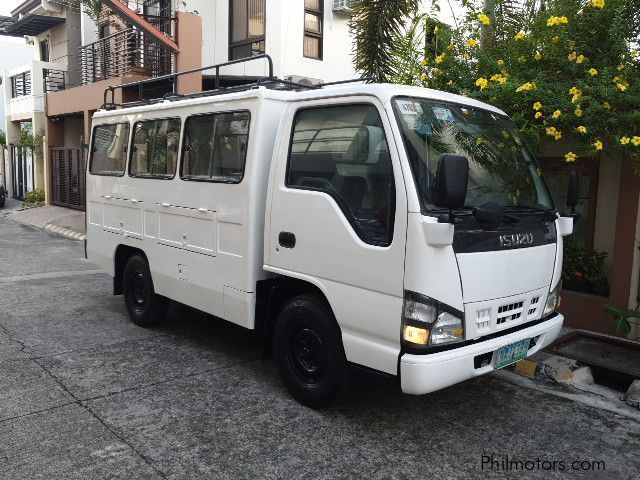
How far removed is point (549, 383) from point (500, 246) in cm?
195

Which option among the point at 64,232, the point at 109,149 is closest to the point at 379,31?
the point at 109,149

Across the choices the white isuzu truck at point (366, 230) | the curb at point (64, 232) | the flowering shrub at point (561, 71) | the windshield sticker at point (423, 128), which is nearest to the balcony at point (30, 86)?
the curb at point (64, 232)

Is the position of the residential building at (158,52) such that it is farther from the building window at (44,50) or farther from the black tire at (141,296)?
the black tire at (141,296)

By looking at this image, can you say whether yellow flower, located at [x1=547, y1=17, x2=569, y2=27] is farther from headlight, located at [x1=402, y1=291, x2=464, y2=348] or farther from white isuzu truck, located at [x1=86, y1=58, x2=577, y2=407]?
headlight, located at [x1=402, y1=291, x2=464, y2=348]

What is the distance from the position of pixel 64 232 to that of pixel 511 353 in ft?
43.6

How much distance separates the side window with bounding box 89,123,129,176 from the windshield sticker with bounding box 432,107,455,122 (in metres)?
3.73

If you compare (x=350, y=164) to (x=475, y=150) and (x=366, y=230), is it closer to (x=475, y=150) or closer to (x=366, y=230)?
(x=366, y=230)

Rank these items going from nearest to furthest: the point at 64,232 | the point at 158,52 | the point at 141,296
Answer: the point at 141,296 < the point at 158,52 < the point at 64,232

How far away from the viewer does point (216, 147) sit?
5.04 metres

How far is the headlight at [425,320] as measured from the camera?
3.53 m

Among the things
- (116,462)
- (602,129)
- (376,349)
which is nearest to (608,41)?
(602,129)

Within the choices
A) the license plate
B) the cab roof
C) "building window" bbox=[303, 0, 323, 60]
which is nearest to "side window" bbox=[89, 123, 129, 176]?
the cab roof

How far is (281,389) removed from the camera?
472cm

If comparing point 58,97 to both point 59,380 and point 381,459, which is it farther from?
point 381,459
